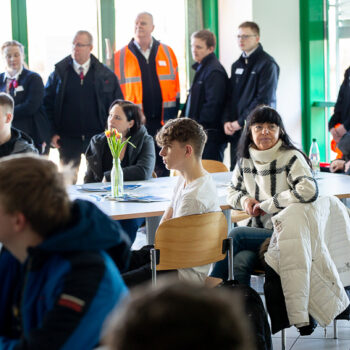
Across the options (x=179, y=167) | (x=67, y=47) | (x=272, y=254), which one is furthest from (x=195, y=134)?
(x=67, y=47)

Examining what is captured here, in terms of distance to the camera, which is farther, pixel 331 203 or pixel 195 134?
pixel 195 134

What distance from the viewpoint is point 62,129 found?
6156mm

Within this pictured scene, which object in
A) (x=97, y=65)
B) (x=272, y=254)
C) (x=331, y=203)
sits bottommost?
(x=272, y=254)

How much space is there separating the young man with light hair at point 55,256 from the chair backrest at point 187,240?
132cm

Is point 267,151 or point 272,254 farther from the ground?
point 267,151

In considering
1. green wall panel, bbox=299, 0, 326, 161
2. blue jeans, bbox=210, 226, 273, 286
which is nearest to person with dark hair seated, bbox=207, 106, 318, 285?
blue jeans, bbox=210, 226, 273, 286

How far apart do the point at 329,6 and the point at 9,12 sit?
140 inches

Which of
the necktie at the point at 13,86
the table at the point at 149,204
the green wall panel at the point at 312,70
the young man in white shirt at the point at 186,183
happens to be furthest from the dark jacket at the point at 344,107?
the young man in white shirt at the point at 186,183

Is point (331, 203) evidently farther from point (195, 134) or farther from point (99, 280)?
point (99, 280)

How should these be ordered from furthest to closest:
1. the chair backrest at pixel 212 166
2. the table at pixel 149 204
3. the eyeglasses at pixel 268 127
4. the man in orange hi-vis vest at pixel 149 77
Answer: the man in orange hi-vis vest at pixel 149 77, the chair backrest at pixel 212 166, the eyeglasses at pixel 268 127, the table at pixel 149 204

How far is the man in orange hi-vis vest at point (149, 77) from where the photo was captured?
6.71m

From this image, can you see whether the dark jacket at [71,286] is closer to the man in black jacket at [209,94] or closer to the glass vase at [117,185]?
the glass vase at [117,185]

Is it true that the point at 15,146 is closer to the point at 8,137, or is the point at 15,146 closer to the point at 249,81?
the point at 8,137

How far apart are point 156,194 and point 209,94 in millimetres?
2843
